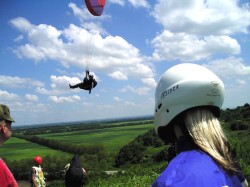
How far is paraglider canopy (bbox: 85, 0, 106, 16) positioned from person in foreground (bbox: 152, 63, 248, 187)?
523 inches

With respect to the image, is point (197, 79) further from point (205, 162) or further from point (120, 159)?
point (120, 159)

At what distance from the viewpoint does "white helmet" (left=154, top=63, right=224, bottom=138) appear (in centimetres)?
215

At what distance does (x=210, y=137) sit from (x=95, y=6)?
45.6ft

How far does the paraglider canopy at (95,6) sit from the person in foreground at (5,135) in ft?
37.2

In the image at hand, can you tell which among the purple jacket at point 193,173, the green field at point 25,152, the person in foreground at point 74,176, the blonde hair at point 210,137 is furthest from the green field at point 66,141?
the purple jacket at point 193,173

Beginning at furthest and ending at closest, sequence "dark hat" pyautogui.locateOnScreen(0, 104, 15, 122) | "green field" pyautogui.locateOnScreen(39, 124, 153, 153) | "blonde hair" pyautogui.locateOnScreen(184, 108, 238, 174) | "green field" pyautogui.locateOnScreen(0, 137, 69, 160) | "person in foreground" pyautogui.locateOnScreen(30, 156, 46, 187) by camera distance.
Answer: "green field" pyautogui.locateOnScreen(39, 124, 153, 153) < "green field" pyautogui.locateOnScreen(0, 137, 69, 160) < "person in foreground" pyautogui.locateOnScreen(30, 156, 46, 187) < "dark hat" pyautogui.locateOnScreen(0, 104, 15, 122) < "blonde hair" pyautogui.locateOnScreen(184, 108, 238, 174)

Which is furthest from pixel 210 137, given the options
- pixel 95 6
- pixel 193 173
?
pixel 95 6

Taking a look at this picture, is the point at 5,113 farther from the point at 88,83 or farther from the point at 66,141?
the point at 66,141

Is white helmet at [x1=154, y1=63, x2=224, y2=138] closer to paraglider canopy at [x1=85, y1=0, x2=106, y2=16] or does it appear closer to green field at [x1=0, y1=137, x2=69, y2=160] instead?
paraglider canopy at [x1=85, y1=0, x2=106, y2=16]

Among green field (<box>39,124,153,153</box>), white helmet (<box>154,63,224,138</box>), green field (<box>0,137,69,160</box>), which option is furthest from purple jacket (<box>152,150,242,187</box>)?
green field (<box>0,137,69,160</box>)

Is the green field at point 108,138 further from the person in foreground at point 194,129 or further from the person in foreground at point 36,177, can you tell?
the person in foreground at point 194,129

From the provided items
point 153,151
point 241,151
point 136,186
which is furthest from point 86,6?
point 153,151

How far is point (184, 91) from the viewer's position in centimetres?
222

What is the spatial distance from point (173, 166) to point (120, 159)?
72.0m
